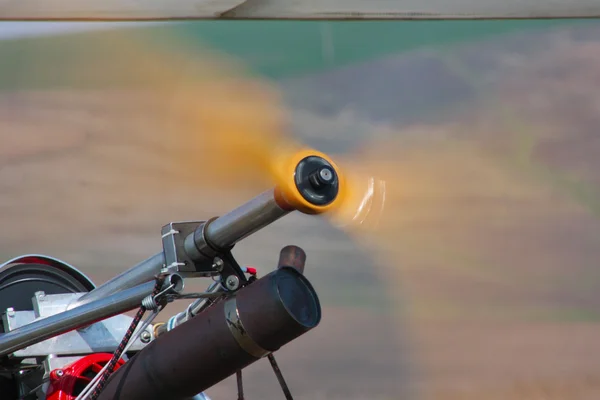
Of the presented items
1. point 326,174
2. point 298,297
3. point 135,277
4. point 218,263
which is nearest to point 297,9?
point 135,277

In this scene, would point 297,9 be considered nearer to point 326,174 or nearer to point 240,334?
point 326,174

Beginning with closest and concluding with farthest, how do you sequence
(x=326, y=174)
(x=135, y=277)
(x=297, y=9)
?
(x=326, y=174), (x=135, y=277), (x=297, y=9)

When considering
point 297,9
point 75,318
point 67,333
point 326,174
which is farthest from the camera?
point 297,9

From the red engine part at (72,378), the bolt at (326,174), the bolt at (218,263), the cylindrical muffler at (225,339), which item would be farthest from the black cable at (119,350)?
the bolt at (326,174)

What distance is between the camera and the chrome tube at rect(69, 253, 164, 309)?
300 centimetres

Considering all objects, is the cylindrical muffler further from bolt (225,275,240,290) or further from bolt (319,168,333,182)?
bolt (319,168,333,182)

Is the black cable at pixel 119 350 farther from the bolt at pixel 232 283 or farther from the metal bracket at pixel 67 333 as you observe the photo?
the metal bracket at pixel 67 333

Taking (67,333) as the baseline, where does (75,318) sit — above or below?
below

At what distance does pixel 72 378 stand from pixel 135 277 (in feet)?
1.34

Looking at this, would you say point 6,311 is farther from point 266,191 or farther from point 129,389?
point 266,191

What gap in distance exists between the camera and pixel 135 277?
9.98 feet

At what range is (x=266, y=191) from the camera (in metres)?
2.64

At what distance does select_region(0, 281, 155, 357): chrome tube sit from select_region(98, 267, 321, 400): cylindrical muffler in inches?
7.4

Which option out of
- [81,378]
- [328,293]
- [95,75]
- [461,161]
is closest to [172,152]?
[95,75]
